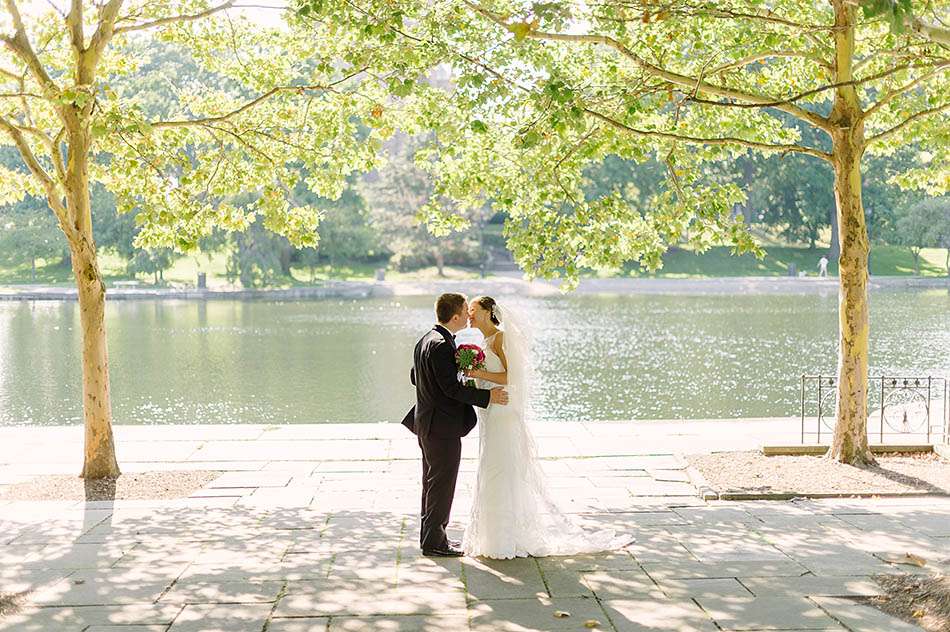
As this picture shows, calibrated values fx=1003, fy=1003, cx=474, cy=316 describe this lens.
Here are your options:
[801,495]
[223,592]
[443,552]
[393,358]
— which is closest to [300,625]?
[223,592]

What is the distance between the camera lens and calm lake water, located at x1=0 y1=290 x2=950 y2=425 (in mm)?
21672

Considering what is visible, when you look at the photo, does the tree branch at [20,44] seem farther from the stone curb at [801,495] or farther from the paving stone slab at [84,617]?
the stone curb at [801,495]

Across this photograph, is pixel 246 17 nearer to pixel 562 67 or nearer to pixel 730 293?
pixel 562 67

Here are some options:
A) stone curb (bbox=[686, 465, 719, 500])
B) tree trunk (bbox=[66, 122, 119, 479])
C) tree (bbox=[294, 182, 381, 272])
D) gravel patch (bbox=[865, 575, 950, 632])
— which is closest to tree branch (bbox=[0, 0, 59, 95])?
tree trunk (bbox=[66, 122, 119, 479])

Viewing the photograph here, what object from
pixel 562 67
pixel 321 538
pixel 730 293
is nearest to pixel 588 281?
pixel 730 293

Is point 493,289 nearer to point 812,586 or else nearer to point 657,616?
point 812,586

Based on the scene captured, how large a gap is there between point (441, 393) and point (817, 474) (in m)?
5.01

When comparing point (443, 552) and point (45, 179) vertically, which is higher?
point (45, 179)

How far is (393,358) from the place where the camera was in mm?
29797

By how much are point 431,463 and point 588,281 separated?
164 ft

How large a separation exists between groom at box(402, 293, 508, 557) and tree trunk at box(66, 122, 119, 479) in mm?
4722

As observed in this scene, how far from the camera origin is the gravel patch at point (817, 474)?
9555 millimetres

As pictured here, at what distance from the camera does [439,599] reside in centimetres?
614

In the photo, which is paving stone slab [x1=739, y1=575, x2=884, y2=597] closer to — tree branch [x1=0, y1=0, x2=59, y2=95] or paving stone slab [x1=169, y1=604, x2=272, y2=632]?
paving stone slab [x1=169, y1=604, x2=272, y2=632]
